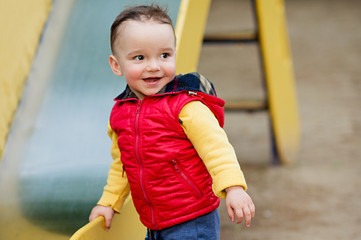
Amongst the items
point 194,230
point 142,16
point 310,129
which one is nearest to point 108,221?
point 194,230

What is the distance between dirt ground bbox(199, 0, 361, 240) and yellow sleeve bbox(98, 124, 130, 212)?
1104 mm

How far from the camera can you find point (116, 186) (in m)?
1.18

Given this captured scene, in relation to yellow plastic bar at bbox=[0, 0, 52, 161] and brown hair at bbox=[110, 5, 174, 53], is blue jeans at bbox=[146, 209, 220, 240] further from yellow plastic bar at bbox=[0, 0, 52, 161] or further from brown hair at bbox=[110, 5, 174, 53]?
yellow plastic bar at bbox=[0, 0, 52, 161]

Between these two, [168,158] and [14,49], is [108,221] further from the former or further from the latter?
[14,49]

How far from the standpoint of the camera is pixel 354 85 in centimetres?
515

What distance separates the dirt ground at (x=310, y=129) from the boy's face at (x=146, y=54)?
1.29 m

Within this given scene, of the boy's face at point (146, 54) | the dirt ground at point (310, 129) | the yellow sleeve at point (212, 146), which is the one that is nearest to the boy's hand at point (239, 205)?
the yellow sleeve at point (212, 146)

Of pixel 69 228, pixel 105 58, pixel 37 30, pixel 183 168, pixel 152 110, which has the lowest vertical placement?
pixel 69 228

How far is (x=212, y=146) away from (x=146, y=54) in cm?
23

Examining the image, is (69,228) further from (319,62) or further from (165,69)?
(319,62)

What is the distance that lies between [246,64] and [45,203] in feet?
17.8

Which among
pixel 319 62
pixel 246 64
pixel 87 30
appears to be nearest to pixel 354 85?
pixel 319 62

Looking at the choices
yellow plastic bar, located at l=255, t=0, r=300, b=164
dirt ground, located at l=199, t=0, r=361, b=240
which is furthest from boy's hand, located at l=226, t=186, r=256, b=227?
yellow plastic bar, located at l=255, t=0, r=300, b=164

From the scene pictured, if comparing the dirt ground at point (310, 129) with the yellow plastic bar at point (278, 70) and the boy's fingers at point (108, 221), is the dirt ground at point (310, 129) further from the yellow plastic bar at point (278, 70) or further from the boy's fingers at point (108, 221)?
the boy's fingers at point (108, 221)
